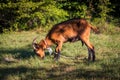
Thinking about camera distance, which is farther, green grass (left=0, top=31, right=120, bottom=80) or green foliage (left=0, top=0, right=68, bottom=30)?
green foliage (left=0, top=0, right=68, bottom=30)

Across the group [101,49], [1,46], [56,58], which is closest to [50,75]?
[56,58]

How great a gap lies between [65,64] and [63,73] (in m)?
1.40

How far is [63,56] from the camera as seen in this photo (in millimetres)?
12273

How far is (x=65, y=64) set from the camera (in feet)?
35.8

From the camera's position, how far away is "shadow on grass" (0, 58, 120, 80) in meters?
8.89

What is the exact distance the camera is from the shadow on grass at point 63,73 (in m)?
8.89

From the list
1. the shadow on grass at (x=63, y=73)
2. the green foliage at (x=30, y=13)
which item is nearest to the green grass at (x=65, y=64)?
the shadow on grass at (x=63, y=73)

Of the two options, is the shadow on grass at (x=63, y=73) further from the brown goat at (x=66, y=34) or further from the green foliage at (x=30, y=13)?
the green foliage at (x=30, y=13)

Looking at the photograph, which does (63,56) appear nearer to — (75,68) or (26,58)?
(26,58)

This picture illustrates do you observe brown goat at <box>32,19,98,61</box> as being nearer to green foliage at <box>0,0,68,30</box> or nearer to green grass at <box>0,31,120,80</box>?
green grass at <box>0,31,120,80</box>

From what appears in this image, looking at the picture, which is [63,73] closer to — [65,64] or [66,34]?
[65,64]

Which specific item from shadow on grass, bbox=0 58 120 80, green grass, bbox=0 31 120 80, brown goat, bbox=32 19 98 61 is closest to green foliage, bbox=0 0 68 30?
green grass, bbox=0 31 120 80

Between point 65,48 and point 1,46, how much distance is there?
323cm

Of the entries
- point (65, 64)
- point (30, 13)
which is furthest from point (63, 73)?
point (30, 13)
